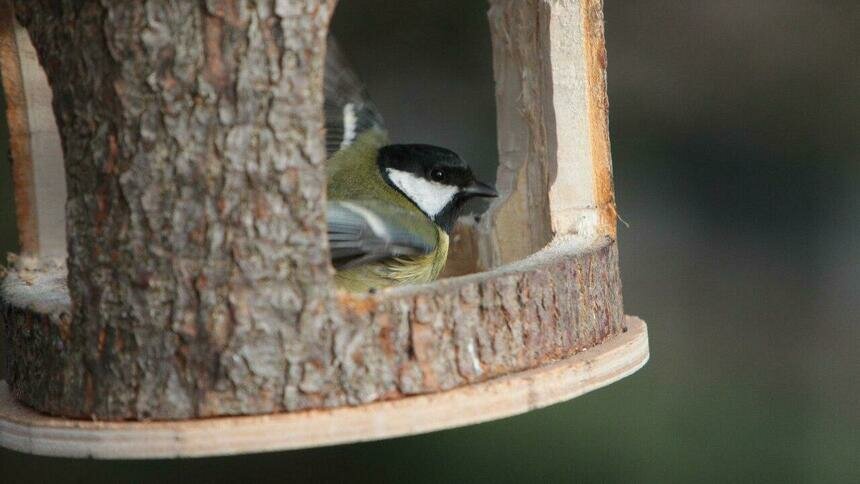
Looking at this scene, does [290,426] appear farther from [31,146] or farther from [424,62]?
[424,62]

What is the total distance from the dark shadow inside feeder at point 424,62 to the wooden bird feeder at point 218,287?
9.38 feet

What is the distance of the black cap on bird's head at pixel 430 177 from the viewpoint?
2686 millimetres

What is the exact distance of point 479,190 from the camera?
2.67m

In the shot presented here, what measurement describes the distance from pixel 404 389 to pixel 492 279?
0.25m

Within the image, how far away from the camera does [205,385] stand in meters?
1.70

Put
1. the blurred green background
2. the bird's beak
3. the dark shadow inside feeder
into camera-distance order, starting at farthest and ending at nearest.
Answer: the dark shadow inside feeder < the blurred green background < the bird's beak

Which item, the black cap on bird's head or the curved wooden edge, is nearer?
the curved wooden edge

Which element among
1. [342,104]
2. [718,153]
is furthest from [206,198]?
[718,153]

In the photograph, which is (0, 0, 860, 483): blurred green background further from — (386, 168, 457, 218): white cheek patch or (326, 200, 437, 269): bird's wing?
(326, 200, 437, 269): bird's wing

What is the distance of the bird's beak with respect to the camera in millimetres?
2658

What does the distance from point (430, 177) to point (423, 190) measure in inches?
1.4

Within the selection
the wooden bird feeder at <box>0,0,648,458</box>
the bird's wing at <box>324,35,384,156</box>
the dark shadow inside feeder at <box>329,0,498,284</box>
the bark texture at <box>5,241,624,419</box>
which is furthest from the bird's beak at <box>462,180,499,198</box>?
the dark shadow inside feeder at <box>329,0,498,284</box>

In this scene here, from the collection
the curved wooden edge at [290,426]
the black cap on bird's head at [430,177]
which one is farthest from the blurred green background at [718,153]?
the curved wooden edge at [290,426]

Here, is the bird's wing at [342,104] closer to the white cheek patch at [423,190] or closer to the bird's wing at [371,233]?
the white cheek patch at [423,190]
